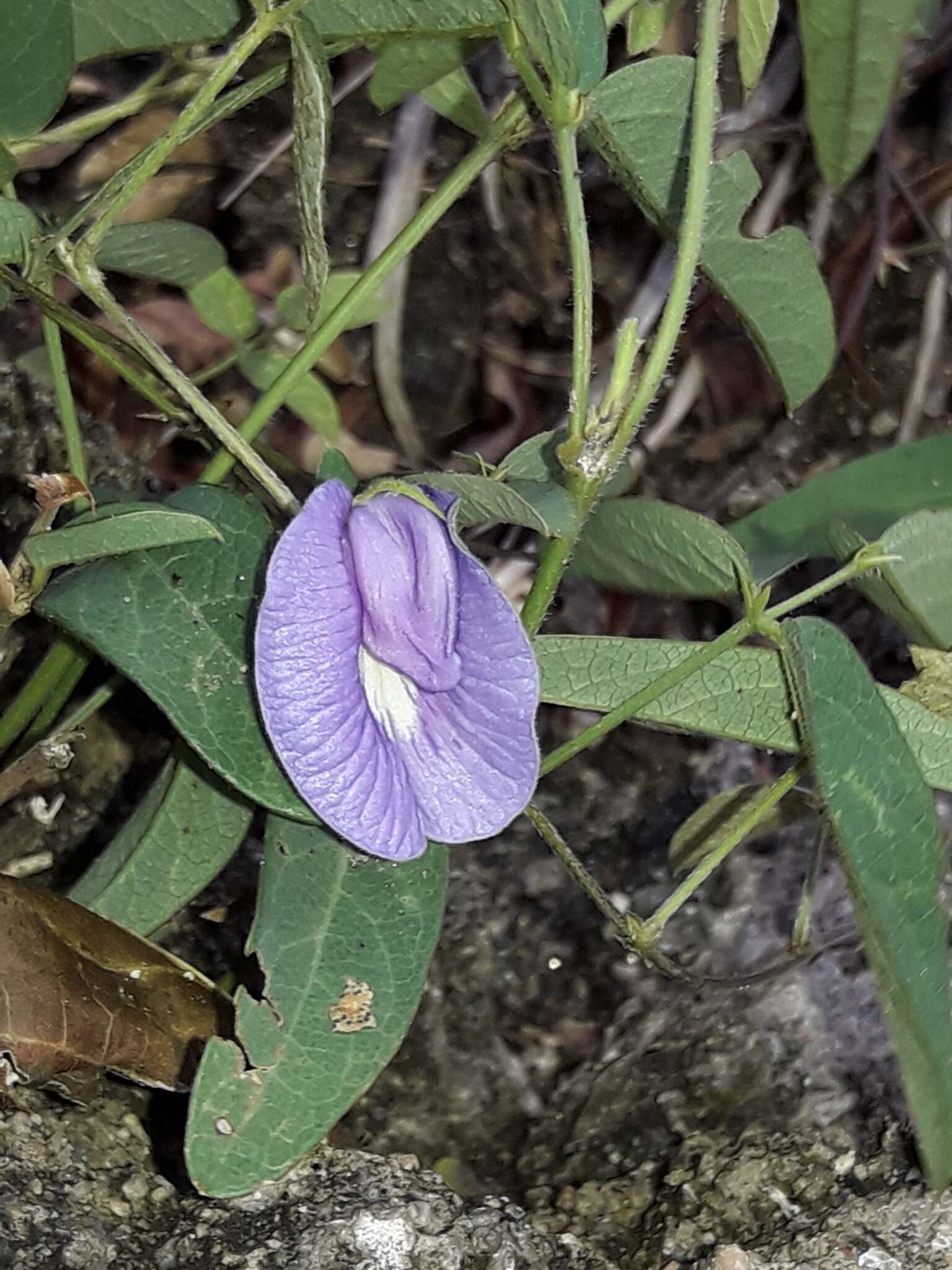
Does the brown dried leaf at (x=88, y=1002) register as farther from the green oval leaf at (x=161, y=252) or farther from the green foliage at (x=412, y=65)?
the green foliage at (x=412, y=65)

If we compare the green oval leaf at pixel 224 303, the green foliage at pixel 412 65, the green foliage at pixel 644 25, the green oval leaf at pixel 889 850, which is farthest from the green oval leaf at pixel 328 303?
the green oval leaf at pixel 889 850

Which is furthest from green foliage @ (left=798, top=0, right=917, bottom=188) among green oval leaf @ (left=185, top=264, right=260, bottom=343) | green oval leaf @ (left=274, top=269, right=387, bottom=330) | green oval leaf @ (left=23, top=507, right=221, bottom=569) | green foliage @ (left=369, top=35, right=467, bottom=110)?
green oval leaf @ (left=23, top=507, right=221, bottom=569)

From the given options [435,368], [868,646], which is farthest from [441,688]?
[435,368]

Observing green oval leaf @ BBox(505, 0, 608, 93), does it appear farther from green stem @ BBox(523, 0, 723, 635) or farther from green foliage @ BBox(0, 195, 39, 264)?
green foliage @ BBox(0, 195, 39, 264)

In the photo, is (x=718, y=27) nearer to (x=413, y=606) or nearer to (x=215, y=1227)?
(x=413, y=606)

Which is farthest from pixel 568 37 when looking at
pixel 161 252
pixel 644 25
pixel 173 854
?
pixel 173 854
